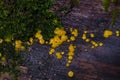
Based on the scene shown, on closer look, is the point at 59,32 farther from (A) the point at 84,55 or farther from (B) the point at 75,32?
(A) the point at 84,55

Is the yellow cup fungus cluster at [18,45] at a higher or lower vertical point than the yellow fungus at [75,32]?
lower

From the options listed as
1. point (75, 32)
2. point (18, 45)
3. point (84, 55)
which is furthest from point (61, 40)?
point (18, 45)

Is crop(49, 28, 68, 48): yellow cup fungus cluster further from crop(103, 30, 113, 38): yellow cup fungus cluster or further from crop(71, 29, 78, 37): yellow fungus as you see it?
crop(103, 30, 113, 38): yellow cup fungus cluster

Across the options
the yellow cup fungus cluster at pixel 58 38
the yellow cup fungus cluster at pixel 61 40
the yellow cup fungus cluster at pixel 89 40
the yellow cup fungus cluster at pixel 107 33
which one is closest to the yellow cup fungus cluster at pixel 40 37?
the yellow cup fungus cluster at pixel 61 40

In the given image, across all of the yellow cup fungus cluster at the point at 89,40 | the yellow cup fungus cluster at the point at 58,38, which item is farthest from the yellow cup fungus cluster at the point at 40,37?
the yellow cup fungus cluster at the point at 89,40

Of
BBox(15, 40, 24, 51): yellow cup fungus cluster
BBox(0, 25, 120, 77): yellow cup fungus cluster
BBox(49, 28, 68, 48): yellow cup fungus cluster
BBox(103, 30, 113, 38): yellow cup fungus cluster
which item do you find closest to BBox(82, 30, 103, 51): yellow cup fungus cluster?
BBox(0, 25, 120, 77): yellow cup fungus cluster

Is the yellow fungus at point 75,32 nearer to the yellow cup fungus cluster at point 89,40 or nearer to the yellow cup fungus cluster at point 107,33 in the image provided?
the yellow cup fungus cluster at point 89,40

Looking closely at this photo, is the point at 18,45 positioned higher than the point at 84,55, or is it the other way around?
the point at 18,45

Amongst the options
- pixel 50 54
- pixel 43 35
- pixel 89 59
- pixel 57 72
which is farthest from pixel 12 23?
pixel 89 59

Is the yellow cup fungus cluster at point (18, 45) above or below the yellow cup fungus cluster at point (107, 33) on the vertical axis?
below

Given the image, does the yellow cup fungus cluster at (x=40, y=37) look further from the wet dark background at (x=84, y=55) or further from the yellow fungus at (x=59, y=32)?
the yellow fungus at (x=59, y=32)

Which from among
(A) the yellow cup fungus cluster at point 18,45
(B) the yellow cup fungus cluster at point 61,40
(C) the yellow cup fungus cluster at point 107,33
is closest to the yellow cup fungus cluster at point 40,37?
(B) the yellow cup fungus cluster at point 61,40

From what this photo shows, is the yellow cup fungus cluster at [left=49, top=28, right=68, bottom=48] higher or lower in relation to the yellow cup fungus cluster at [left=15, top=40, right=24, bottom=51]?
higher

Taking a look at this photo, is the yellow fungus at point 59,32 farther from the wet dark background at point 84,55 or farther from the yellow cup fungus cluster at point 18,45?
the yellow cup fungus cluster at point 18,45
